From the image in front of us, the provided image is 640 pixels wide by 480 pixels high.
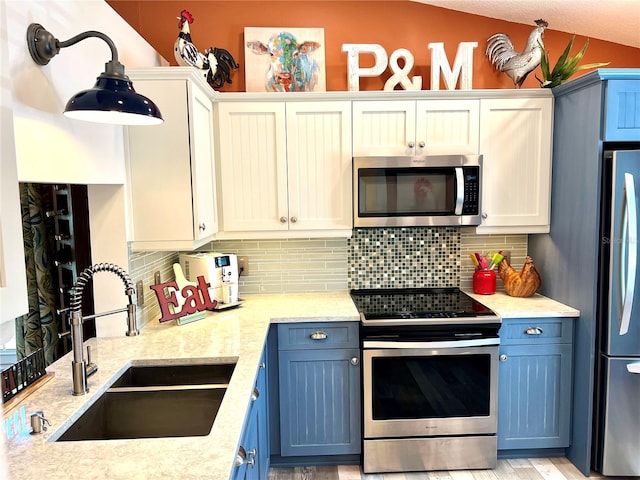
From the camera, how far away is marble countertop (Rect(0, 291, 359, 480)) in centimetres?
108

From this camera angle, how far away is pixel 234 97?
256cm

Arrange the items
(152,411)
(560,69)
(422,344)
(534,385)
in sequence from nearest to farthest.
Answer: (152,411)
(422,344)
(534,385)
(560,69)

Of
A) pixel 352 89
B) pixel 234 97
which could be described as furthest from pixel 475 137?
pixel 234 97

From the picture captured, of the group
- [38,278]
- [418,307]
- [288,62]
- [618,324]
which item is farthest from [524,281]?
[38,278]

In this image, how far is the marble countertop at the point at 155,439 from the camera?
108 cm

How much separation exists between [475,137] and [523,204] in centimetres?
50

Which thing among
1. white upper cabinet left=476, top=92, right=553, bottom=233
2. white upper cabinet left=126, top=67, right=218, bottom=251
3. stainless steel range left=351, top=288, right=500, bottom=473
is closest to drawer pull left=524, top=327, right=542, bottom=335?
stainless steel range left=351, top=288, right=500, bottom=473

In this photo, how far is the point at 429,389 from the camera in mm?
2430

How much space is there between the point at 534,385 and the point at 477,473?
573 millimetres

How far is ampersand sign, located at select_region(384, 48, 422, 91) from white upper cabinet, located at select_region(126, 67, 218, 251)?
45.0 inches

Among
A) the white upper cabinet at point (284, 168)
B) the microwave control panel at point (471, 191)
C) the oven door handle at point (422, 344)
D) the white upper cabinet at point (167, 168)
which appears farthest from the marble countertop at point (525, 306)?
the white upper cabinet at point (167, 168)

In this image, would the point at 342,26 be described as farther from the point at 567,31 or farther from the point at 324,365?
the point at 324,365

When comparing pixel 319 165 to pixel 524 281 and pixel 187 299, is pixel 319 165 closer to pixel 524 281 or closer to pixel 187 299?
pixel 187 299

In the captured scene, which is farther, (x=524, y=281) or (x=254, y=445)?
(x=524, y=281)
